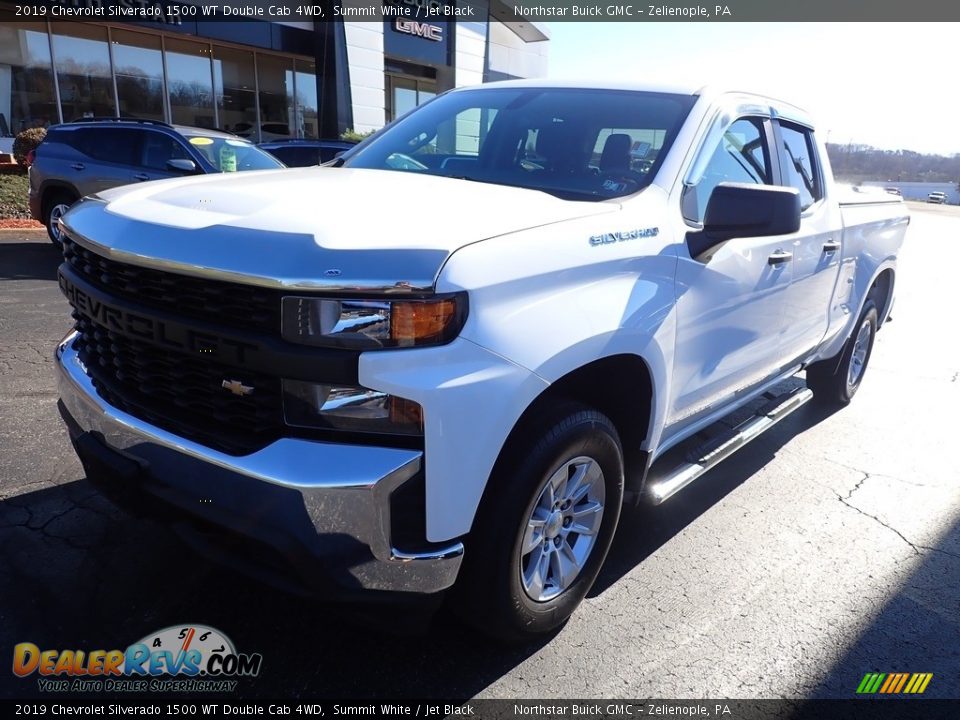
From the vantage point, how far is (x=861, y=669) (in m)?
2.59

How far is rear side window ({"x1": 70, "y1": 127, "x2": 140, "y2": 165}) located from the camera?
30.9 feet

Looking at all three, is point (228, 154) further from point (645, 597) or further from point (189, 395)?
point (645, 597)

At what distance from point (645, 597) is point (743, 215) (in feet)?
5.15

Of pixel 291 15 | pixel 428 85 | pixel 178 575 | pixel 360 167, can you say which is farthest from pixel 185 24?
pixel 178 575

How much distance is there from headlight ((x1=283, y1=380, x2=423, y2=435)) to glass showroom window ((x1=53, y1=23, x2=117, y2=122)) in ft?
62.0

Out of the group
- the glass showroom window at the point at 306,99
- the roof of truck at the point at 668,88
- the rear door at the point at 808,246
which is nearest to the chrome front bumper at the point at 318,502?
the roof of truck at the point at 668,88

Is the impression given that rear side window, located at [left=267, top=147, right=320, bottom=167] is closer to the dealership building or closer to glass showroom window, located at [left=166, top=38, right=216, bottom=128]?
the dealership building

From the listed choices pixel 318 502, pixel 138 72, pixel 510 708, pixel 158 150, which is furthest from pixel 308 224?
pixel 138 72

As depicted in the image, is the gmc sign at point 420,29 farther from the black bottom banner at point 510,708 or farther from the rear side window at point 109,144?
the black bottom banner at point 510,708

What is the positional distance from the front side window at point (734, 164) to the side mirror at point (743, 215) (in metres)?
0.11

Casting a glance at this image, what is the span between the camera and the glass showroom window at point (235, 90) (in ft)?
63.7

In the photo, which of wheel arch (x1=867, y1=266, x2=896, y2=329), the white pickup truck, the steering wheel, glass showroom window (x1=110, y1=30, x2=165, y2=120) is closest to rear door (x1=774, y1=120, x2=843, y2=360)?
the white pickup truck

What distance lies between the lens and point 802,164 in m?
4.12

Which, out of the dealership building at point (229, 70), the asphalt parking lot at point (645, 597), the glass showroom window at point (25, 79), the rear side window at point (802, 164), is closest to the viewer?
the asphalt parking lot at point (645, 597)
